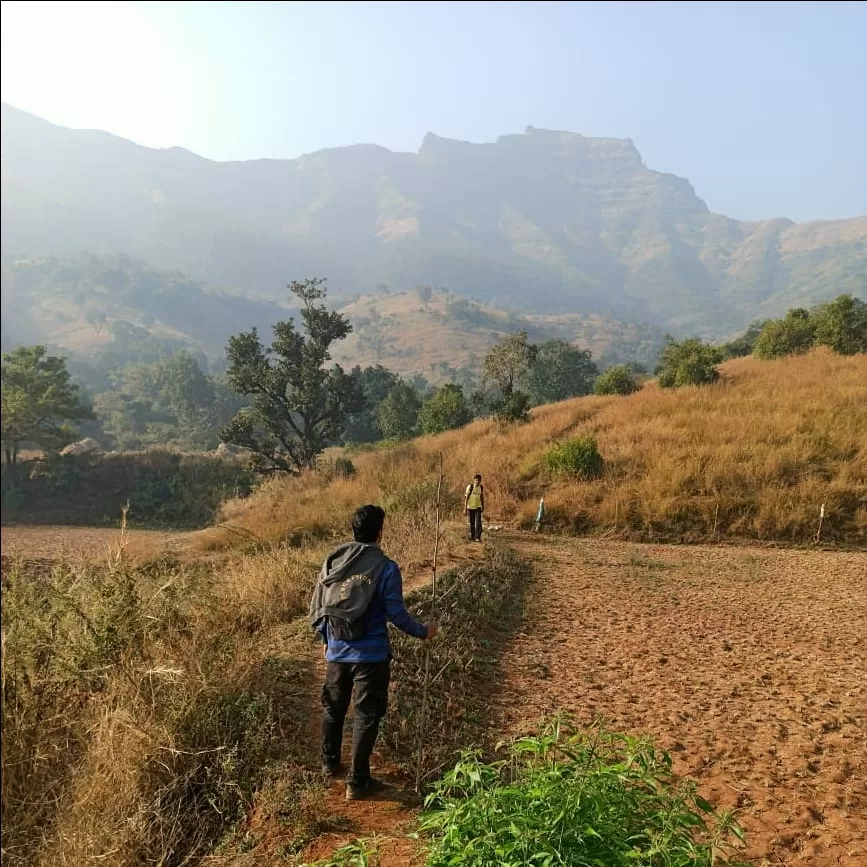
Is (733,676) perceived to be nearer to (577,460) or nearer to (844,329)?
(577,460)

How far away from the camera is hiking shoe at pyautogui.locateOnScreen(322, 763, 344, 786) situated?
144 inches

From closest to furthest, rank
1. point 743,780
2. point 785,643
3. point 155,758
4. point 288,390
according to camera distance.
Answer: point 155,758
point 743,780
point 785,643
point 288,390

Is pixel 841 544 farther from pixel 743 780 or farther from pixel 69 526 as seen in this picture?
pixel 69 526

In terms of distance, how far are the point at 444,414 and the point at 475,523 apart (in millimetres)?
20976

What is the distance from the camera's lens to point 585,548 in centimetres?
1118

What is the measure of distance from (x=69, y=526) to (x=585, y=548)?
2410 centimetres

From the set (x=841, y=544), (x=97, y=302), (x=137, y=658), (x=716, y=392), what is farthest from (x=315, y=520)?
(x=97, y=302)

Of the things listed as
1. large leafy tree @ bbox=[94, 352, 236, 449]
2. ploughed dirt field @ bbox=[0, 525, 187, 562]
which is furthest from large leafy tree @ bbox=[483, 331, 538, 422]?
large leafy tree @ bbox=[94, 352, 236, 449]

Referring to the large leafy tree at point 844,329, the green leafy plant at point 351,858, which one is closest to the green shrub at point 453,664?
the green leafy plant at point 351,858

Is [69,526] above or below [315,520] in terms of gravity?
below

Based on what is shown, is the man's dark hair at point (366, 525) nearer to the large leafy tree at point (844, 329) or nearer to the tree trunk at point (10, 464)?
the tree trunk at point (10, 464)

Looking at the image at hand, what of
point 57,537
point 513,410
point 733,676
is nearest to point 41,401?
point 57,537

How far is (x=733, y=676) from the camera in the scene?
18.9 ft

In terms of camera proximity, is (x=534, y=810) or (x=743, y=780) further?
(x=743, y=780)
